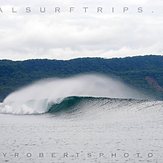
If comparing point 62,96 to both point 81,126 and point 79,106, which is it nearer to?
point 79,106

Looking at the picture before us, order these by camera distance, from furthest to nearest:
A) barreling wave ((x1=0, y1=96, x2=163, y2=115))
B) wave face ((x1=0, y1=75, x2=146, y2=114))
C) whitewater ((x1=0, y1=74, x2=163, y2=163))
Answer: wave face ((x1=0, y1=75, x2=146, y2=114)), barreling wave ((x1=0, y1=96, x2=163, y2=115)), whitewater ((x1=0, y1=74, x2=163, y2=163))

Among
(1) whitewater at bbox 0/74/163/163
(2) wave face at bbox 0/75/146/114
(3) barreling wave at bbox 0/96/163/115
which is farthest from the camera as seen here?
(2) wave face at bbox 0/75/146/114

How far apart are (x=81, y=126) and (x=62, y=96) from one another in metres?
24.7

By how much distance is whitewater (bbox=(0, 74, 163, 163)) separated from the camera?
3681 centimetres

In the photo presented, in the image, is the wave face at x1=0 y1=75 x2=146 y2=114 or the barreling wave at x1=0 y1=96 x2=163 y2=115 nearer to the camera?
the barreling wave at x1=0 y1=96 x2=163 y2=115

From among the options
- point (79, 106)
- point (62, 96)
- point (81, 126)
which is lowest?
point (62, 96)

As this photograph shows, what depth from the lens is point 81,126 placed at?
56.4m

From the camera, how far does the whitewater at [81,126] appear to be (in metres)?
36.8

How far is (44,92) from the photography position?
85.9 meters

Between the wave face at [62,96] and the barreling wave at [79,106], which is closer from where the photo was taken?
the barreling wave at [79,106]

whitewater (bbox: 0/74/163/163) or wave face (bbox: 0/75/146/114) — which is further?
wave face (bbox: 0/75/146/114)

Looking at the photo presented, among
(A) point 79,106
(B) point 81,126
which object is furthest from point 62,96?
(B) point 81,126

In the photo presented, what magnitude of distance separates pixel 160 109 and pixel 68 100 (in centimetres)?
1551

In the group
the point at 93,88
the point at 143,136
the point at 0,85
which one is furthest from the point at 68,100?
the point at 0,85
